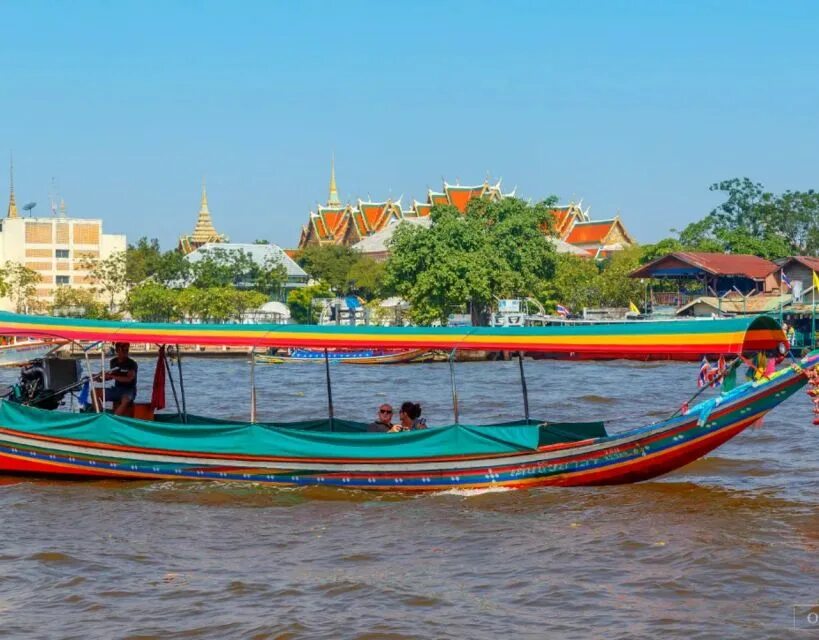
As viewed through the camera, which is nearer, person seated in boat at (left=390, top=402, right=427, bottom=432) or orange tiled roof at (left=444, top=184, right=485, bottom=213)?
person seated in boat at (left=390, top=402, right=427, bottom=432)

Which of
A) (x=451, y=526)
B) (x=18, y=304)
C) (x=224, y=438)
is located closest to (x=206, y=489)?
(x=224, y=438)

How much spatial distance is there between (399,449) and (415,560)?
1.88 m

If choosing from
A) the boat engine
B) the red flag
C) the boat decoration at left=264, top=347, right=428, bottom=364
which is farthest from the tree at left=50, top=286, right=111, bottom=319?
A: the red flag

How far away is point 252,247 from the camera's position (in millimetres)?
66688

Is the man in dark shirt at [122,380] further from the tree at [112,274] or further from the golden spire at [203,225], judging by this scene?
the golden spire at [203,225]

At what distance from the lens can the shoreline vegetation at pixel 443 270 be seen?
146ft

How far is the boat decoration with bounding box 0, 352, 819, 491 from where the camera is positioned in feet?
33.4

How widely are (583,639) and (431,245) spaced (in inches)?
1486

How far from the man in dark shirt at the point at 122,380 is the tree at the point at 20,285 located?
162ft

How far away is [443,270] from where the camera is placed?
144 ft

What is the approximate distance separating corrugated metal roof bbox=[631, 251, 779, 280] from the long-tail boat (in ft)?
113

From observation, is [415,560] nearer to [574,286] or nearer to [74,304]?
[574,286]

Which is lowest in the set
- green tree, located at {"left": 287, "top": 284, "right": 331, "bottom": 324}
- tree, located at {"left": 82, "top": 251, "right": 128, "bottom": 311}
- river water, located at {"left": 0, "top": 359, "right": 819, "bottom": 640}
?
river water, located at {"left": 0, "top": 359, "right": 819, "bottom": 640}

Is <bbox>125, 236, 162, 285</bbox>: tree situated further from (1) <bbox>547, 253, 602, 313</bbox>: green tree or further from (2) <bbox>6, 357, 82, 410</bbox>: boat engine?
(2) <bbox>6, 357, 82, 410</bbox>: boat engine
